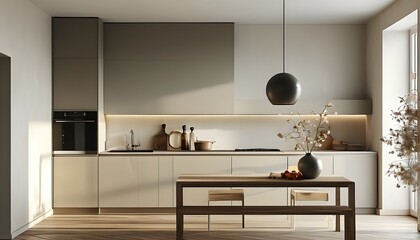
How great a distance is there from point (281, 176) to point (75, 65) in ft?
12.5

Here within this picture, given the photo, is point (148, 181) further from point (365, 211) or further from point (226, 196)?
point (365, 211)

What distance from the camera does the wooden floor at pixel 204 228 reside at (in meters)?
7.05

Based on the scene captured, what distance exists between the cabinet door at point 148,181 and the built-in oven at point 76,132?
74 cm

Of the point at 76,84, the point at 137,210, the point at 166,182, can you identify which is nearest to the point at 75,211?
the point at 137,210

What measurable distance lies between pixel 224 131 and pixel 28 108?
3082 millimetres

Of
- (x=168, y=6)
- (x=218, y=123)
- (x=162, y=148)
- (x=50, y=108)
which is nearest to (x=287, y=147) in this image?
(x=218, y=123)

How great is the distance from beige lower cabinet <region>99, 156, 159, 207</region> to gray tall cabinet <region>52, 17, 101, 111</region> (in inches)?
33.8

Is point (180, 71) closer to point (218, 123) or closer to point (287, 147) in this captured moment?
point (218, 123)

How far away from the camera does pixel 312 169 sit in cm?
634

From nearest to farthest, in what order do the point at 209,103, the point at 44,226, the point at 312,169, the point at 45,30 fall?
the point at 312,169, the point at 44,226, the point at 45,30, the point at 209,103

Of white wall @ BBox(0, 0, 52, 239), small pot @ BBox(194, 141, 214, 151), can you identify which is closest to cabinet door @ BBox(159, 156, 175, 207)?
small pot @ BBox(194, 141, 214, 151)

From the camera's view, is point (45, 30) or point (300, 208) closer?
point (300, 208)

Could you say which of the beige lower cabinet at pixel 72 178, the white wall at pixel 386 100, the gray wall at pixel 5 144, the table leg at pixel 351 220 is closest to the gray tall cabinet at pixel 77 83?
the beige lower cabinet at pixel 72 178

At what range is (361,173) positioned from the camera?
8734 mm
